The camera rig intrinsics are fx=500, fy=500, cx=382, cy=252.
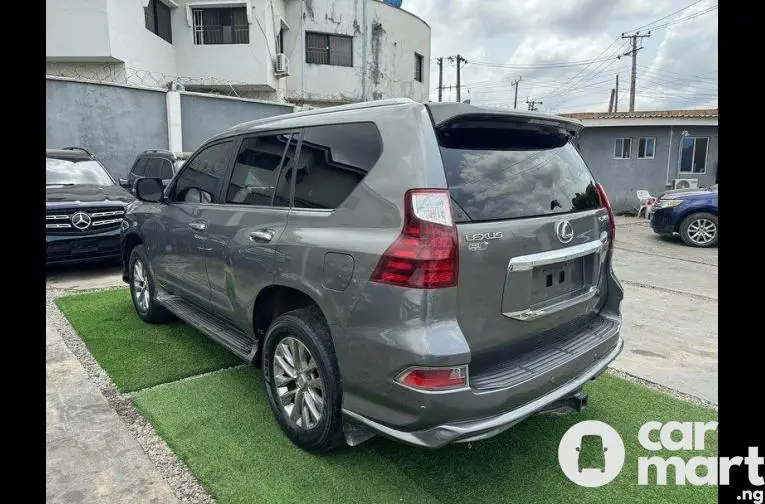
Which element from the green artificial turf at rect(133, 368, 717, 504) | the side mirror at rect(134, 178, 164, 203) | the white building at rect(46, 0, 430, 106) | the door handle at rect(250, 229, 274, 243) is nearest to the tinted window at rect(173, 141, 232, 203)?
the side mirror at rect(134, 178, 164, 203)

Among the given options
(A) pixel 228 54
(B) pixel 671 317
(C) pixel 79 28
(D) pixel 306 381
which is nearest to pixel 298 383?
(D) pixel 306 381

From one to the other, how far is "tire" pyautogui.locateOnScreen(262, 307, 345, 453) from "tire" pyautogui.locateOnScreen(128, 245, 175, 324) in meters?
2.15

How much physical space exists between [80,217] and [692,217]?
1099cm

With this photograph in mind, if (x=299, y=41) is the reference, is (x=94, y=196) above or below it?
below

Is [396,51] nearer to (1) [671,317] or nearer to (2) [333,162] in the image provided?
(1) [671,317]

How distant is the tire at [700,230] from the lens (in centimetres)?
1011

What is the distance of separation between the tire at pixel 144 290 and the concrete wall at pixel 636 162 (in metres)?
14.8

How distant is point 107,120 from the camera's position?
1238 cm

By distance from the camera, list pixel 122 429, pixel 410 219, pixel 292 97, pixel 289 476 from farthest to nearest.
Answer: pixel 292 97
pixel 122 429
pixel 289 476
pixel 410 219

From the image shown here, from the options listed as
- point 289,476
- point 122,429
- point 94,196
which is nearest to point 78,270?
point 94,196

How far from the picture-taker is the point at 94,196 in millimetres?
7168

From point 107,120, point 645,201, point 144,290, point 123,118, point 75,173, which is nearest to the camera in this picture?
point 144,290
